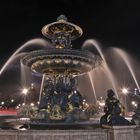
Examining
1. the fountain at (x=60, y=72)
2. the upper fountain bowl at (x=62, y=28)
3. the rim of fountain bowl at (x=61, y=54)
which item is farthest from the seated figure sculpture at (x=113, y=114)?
the upper fountain bowl at (x=62, y=28)

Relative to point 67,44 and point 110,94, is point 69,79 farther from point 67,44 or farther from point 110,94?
point 110,94

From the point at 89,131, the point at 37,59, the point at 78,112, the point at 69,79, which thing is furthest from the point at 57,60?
the point at 89,131

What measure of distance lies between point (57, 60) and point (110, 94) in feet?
15.0

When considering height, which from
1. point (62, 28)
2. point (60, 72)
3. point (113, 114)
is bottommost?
point (113, 114)

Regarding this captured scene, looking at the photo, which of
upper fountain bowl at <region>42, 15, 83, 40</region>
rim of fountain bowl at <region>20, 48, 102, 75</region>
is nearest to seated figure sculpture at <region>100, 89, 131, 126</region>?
rim of fountain bowl at <region>20, 48, 102, 75</region>

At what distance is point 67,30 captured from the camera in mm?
A: 16812

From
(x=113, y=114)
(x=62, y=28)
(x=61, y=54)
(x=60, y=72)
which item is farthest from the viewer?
(x=62, y=28)

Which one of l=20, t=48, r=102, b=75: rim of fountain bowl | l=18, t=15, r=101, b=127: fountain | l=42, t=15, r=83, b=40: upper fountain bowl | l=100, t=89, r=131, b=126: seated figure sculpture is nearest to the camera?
l=100, t=89, r=131, b=126: seated figure sculpture

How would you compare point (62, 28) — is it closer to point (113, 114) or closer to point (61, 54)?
point (61, 54)

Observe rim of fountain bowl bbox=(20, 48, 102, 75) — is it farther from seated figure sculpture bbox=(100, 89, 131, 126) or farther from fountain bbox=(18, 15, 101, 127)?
seated figure sculpture bbox=(100, 89, 131, 126)

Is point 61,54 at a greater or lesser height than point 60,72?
greater

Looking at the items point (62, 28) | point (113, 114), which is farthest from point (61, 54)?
point (113, 114)

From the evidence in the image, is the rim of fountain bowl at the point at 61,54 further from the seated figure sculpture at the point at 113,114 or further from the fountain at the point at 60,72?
the seated figure sculpture at the point at 113,114

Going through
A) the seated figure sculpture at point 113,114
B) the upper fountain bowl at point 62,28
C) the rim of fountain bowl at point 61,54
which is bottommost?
the seated figure sculpture at point 113,114
